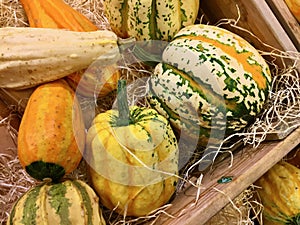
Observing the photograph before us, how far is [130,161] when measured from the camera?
1.06 metres

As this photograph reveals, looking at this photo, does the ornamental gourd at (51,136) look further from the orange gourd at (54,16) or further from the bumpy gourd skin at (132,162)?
the orange gourd at (54,16)

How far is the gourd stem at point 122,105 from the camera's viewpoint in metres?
1.08

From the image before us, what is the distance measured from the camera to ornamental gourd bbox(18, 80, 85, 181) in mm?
1048

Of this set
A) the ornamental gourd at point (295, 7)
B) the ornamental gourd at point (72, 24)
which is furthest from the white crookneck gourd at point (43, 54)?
the ornamental gourd at point (295, 7)

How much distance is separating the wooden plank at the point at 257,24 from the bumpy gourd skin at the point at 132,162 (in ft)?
1.25

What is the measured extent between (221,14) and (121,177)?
0.58 meters

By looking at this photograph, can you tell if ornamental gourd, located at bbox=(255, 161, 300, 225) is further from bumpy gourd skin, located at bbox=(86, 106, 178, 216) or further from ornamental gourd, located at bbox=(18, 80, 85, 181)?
ornamental gourd, located at bbox=(18, 80, 85, 181)

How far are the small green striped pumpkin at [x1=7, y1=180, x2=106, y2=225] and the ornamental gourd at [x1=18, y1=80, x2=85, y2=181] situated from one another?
4 cm

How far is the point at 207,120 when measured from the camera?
118 centimetres

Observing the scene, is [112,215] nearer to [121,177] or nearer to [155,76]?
[121,177]

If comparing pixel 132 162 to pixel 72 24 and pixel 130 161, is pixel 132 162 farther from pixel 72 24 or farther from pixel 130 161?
pixel 72 24

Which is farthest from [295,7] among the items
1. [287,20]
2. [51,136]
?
[51,136]

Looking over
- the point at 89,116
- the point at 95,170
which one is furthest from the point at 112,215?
the point at 89,116

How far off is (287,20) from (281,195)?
17.4 inches
